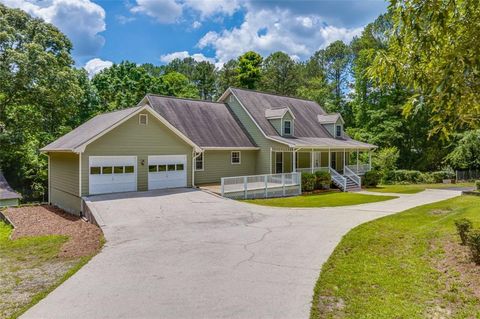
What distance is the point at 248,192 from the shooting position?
62.3 feet

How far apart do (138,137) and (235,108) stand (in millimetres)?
10860

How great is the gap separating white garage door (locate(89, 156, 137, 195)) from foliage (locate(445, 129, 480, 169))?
27196 mm

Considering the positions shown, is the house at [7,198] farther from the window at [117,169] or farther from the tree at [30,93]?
the window at [117,169]

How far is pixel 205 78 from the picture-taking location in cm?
5606

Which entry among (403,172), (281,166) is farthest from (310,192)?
(403,172)

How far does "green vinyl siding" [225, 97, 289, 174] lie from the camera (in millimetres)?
23797

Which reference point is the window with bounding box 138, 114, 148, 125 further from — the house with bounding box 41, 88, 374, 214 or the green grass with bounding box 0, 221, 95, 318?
the green grass with bounding box 0, 221, 95, 318

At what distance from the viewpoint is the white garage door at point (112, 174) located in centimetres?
1644

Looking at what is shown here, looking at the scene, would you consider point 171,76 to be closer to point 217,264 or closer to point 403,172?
point 403,172

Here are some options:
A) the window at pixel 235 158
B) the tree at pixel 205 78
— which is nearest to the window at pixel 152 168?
the window at pixel 235 158

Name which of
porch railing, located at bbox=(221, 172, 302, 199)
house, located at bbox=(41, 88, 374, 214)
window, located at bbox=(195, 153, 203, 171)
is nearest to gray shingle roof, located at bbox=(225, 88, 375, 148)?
house, located at bbox=(41, 88, 374, 214)

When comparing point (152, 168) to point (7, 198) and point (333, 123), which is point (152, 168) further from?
point (333, 123)

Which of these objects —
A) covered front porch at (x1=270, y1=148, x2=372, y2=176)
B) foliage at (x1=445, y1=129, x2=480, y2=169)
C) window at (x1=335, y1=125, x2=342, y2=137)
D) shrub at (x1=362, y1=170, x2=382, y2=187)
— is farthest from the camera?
foliage at (x1=445, y1=129, x2=480, y2=169)

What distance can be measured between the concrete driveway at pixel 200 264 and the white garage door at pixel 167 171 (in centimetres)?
423
